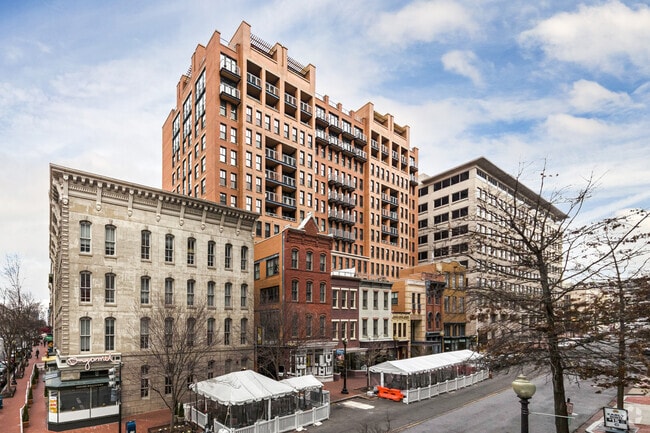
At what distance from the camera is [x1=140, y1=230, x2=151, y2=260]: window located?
96.6 feet

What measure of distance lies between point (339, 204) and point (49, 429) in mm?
49453

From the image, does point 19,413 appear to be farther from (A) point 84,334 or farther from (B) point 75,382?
(A) point 84,334

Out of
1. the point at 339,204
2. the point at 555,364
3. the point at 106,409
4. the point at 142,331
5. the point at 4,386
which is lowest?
the point at 4,386

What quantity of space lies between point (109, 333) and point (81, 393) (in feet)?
12.2

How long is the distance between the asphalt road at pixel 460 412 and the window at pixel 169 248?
15.5 metres

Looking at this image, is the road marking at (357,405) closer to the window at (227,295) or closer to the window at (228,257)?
the window at (227,295)

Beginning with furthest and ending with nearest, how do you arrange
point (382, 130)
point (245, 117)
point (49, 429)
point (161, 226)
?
point (382, 130), point (245, 117), point (161, 226), point (49, 429)

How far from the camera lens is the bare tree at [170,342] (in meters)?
25.6

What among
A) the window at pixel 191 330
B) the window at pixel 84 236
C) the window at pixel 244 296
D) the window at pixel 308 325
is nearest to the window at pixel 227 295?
the window at pixel 244 296

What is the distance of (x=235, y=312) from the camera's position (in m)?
34.3

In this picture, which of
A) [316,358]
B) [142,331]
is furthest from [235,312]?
[316,358]

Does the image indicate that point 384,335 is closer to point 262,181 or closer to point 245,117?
point 262,181

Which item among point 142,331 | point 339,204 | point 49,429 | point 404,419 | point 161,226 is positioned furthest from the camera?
point 339,204

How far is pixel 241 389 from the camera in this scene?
74.8 feet
